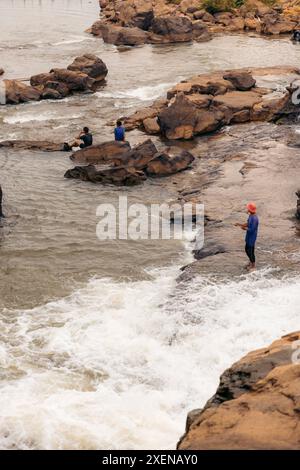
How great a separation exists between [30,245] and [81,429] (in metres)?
8.96

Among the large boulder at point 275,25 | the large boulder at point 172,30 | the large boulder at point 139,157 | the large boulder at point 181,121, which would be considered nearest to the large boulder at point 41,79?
the large boulder at point 181,121

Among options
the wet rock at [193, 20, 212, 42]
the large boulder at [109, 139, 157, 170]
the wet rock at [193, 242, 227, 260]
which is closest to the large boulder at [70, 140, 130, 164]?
the large boulder at [109, 139, 157, 170]

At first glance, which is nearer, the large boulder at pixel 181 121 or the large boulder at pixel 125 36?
the large boulder at pixel 181 121

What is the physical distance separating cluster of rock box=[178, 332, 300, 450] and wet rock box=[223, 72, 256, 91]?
25.7 meters

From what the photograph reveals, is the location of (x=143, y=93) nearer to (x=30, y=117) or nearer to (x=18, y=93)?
(x=18, y=93)

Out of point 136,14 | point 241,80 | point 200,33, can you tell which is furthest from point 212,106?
point 136,14

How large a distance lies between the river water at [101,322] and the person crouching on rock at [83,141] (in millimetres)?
1324

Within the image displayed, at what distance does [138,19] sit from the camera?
→ 55.2 metres

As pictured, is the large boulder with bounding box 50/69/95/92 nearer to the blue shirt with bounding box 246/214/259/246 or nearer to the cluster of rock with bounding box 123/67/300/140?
the cluster of rock with bounding box 123/67/300/140

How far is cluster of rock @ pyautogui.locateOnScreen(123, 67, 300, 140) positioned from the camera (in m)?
28.1

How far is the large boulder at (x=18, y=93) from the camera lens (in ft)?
112

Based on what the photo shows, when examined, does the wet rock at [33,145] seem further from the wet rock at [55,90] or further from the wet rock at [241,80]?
the wet rock at [241,80]

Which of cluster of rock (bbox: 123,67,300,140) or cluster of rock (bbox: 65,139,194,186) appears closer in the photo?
cluster of rock (bbox: 65,139,194,186)
